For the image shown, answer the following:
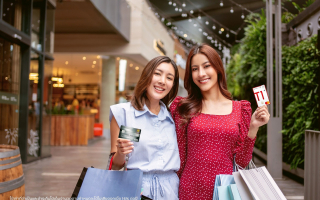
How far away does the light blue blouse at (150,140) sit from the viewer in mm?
1570

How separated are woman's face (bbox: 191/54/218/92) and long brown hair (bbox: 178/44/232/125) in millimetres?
23

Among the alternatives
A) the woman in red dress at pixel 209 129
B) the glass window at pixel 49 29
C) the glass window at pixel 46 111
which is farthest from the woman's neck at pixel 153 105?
the glass window at pixel 49 29

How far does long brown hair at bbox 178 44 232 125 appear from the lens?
1779 millimetres

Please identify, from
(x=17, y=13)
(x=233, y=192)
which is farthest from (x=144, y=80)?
(x=17, y=13)

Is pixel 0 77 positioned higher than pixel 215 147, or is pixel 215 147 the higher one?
pixel 0 77

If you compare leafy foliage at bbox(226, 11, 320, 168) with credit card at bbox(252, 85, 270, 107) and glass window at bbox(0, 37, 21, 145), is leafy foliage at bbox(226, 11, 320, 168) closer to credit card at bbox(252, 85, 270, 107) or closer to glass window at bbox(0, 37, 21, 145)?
credit card at bbox(252, 85, 270, 107)

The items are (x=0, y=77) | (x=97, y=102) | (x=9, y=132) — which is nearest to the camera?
(x=0, y=77)

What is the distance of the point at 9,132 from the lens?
549cm

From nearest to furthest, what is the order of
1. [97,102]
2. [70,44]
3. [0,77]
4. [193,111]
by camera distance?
[193,111]
[0,77]
[70,44]
[97,102]

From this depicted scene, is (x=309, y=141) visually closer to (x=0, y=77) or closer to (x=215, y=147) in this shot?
(x=215, y=147)

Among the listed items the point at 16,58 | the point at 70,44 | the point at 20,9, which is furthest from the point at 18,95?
the point at 70,44

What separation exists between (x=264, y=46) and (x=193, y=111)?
5.15 meters

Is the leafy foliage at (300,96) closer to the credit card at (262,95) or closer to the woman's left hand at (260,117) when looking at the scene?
the woman's left hand at (260,117)

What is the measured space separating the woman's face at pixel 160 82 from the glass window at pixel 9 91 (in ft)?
14.0
